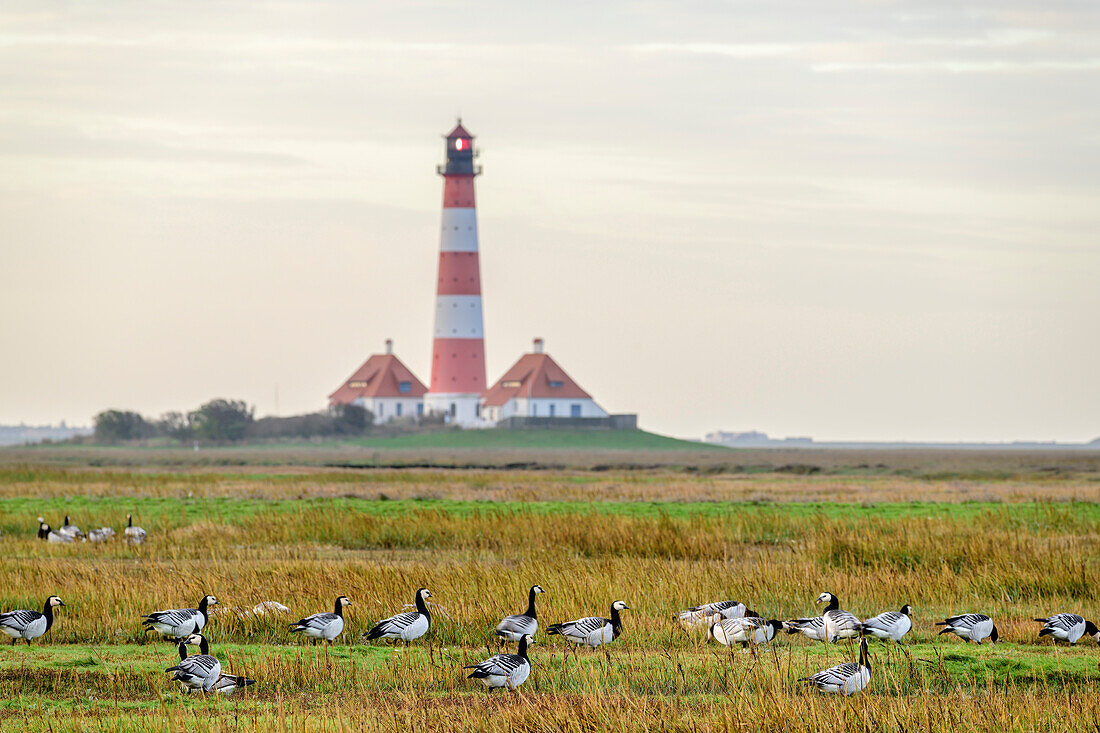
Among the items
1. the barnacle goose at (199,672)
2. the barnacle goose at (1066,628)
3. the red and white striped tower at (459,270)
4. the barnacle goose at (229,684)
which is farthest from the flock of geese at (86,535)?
the red and white striped tower at (459,270)

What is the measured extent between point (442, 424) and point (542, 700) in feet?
319

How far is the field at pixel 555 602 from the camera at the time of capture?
12.4m

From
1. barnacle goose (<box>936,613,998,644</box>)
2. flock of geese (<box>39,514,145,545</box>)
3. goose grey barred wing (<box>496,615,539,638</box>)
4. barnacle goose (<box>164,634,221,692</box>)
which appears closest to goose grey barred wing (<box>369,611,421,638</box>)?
goose grey barred wing (<box>496,615,539,638</box>)

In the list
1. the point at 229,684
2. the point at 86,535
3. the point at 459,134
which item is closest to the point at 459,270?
the point at 459,134

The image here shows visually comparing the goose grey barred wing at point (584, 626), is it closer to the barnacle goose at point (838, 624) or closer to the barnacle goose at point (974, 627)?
the barnacle goose at point (838, 624)

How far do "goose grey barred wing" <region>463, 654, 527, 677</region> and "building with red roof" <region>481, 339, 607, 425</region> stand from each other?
95788 millimetres

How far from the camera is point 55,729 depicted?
12.1 meters

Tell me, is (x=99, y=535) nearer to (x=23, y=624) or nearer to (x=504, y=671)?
(x=23, y=624)

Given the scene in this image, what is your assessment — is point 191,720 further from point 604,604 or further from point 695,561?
point 695,561

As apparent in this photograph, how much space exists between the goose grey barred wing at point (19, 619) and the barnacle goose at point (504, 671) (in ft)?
19.6

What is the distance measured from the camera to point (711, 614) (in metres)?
17.4

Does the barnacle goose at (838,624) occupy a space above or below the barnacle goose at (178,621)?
below

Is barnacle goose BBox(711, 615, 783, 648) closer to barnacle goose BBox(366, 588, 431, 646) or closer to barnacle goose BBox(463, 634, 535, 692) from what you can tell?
barnacle goose BBox(463, 634, 535, 692)

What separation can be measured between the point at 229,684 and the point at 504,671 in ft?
8.89
